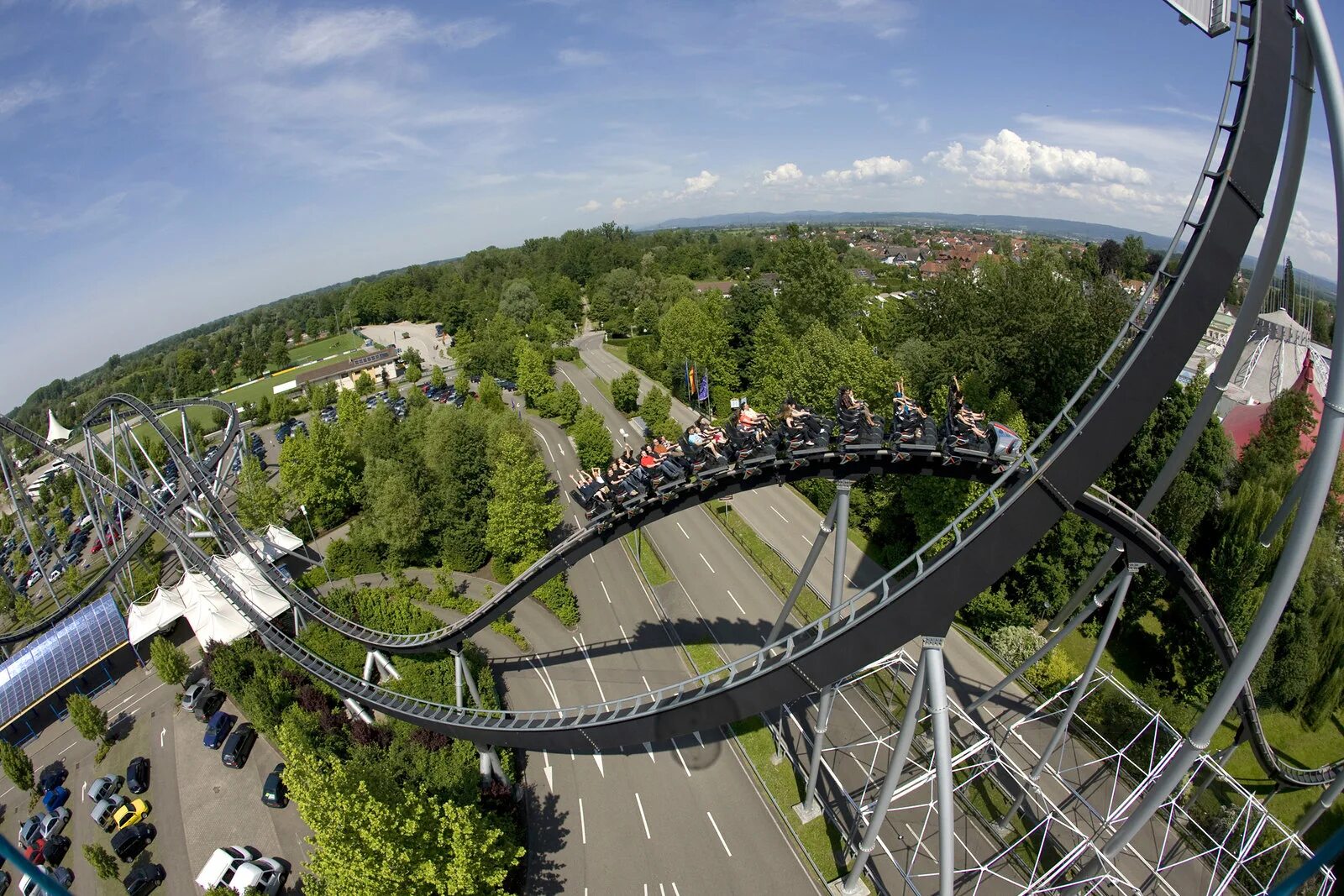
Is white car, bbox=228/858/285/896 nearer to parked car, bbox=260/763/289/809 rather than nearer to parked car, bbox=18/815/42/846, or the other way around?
parked car, bbox=260/763/289/809

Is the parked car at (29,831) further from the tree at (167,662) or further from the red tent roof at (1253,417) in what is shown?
the red tent roof at (1253,417)

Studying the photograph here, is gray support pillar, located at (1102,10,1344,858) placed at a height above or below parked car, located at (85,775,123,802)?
above

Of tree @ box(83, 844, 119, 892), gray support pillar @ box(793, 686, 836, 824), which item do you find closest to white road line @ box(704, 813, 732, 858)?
gray support pillar @ box(793, 686, 836, 824)

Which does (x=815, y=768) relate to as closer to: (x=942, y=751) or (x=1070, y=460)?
(x=942, y=751)

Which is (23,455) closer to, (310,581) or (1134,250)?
(310,581)

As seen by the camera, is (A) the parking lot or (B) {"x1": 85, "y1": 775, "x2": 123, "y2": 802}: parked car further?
(B) {"x1": 85, "y1": 775, "x2": 123, "y2": 802}: parked car

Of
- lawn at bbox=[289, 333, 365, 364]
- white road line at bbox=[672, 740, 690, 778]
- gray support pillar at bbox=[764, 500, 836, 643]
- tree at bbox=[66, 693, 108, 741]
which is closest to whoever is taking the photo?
gray support pillar at bbox=[764, 500, 836, 643]

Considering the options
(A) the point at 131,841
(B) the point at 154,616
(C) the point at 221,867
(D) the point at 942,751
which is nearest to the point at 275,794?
(C) the point at 221,867
